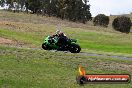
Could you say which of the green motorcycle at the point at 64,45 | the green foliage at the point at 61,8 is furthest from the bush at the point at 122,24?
the green motorcycle at the point at 64,45

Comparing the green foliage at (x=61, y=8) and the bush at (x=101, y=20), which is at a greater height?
the green foliage at (x=61, y=8)

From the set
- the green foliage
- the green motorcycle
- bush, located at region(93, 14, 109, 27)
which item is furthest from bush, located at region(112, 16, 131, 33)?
the green motorcycle

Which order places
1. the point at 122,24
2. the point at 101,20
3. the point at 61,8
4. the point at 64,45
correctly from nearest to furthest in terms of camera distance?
the point at 64,45
the point at 61,8
the point at 122,24
the point at 101,20

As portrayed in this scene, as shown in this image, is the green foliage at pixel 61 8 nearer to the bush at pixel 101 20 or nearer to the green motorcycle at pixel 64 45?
the bush at pixel 101 20

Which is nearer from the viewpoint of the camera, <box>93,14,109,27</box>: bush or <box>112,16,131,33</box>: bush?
<box>112,16,131,33</box>: bush

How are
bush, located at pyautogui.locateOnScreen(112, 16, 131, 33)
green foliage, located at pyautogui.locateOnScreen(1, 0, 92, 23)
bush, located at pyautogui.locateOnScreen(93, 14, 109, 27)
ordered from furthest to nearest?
1. bush, located at pyautogui.locateOnScreen(93, 14, 109, 27)
2. bush, located at pyautogui.locateOnScreen(112, 16, 131, 33)
3. green foliage, located at pyautogui.locateOnScreen(1, 0, 92, 23)

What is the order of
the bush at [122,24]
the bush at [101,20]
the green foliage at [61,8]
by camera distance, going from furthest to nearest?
the bush at [101,20] < the bush at [122,24] < the green foliage at [61,8]

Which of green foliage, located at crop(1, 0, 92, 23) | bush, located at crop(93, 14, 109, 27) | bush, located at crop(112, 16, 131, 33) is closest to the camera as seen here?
green foliage, located at crop(1, 0, 92, 23)

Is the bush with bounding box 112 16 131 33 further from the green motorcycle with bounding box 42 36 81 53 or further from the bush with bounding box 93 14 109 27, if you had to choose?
the green motorcycle with bounding box 42 36 81 53

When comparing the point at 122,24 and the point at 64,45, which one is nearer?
the point at 64,45

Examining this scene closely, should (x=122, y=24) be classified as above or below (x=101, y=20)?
above

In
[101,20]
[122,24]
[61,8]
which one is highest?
[61,8]

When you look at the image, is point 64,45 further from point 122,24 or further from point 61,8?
point 122,24

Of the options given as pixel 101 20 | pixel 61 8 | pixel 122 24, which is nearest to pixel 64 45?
pixel 61 8
